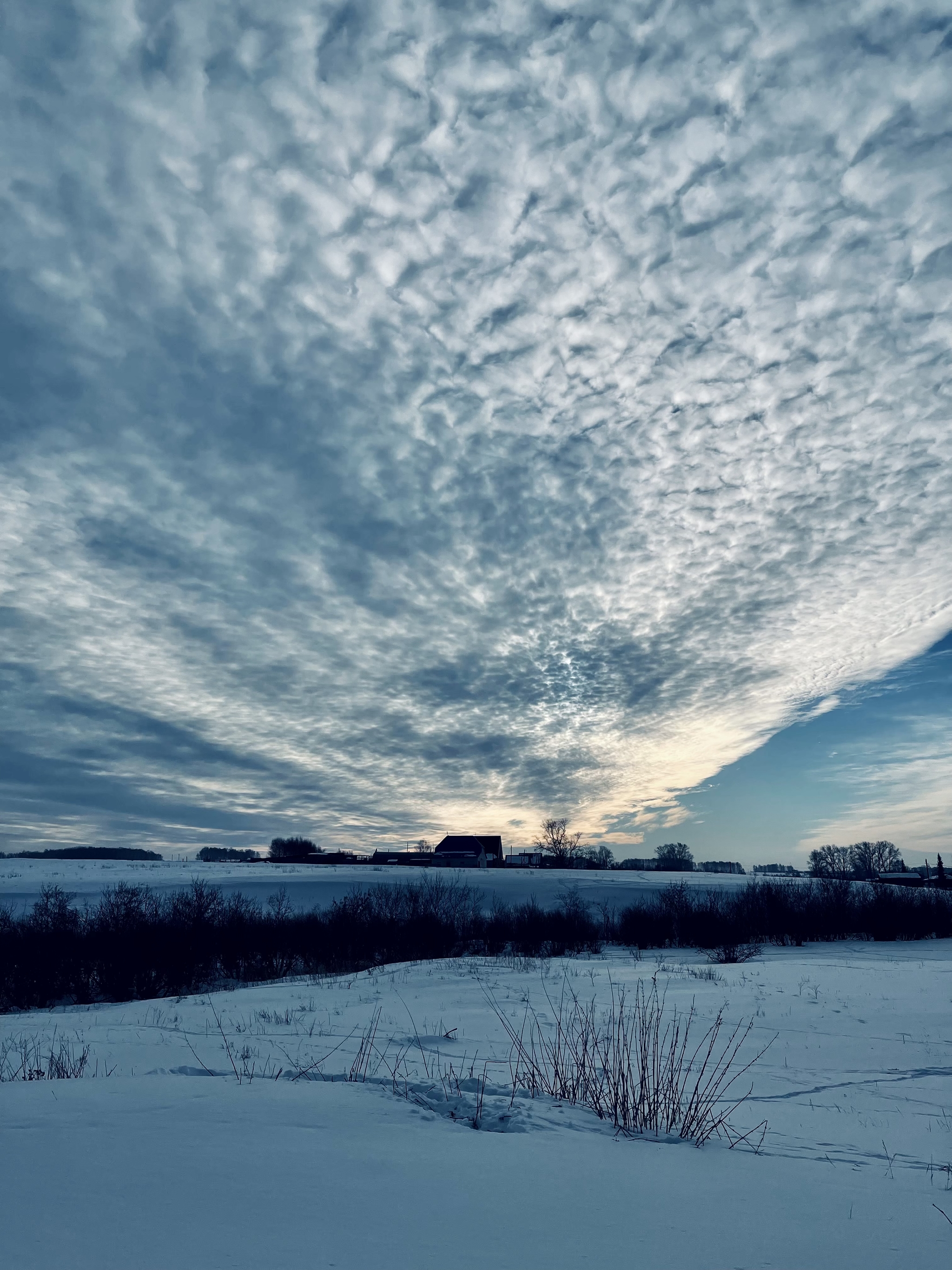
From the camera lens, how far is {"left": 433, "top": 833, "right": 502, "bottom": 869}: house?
76.3 metres

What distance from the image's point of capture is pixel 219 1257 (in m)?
2.67

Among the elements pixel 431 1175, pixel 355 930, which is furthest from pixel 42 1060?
pixel 355 930

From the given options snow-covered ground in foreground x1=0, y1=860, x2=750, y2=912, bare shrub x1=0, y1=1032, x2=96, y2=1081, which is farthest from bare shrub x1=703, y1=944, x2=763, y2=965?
bare shrub x1=0, y1=1032, x2=96, y2=1081

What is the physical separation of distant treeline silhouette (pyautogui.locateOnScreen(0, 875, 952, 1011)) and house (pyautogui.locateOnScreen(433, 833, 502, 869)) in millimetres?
30268

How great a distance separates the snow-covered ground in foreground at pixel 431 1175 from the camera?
9.45 ft

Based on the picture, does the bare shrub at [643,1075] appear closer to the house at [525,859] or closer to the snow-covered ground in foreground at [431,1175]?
the snow-covered ground in foreground at [431,1175]

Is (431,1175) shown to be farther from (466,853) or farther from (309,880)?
(466,853)

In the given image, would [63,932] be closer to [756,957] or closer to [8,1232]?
[756,957]

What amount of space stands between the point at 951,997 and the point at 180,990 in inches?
905

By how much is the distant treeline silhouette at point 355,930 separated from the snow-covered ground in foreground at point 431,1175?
66.7 feet

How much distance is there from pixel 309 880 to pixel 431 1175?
5187cm

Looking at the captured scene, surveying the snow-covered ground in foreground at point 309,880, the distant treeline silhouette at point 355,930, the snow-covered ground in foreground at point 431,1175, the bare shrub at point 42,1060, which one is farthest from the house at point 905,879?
the bare shrub at point 42,1060

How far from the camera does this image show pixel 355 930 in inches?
1219

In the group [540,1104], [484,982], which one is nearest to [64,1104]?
[540,1104]
